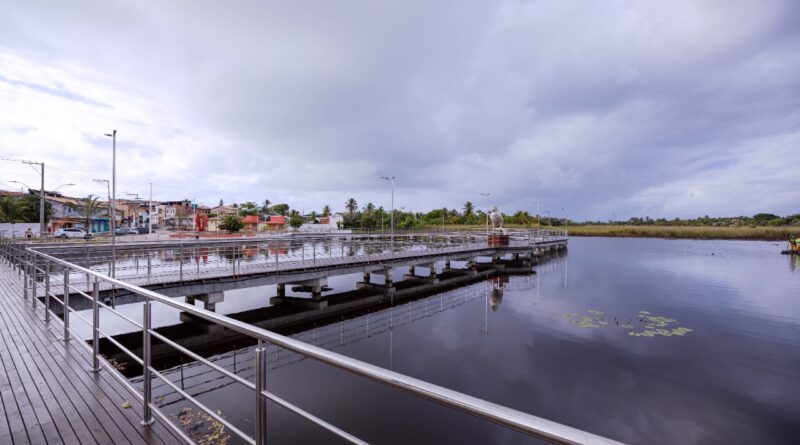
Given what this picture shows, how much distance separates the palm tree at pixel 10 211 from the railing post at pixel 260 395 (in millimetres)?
60330

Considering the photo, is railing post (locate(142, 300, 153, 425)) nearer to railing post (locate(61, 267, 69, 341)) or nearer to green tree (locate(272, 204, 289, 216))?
railing post (locate(61, 267, 69, 341))

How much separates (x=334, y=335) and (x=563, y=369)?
721 cm

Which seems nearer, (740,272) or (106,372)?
(106,372)

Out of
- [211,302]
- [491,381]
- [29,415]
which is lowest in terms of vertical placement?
[491,381]

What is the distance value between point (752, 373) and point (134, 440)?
46.5 ft

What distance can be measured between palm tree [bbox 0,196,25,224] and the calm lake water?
45750 millimetres

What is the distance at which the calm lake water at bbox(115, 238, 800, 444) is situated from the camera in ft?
24.8

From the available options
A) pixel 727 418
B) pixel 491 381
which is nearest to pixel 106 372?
pixel 491 381

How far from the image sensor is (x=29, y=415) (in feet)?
10.4

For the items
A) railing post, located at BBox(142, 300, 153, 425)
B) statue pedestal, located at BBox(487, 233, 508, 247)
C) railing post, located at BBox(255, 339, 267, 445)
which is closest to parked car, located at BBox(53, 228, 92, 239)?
statue pedestal, located at BBox(487, 233, 508, 247)

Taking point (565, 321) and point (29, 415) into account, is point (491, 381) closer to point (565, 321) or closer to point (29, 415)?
point (565, 321)

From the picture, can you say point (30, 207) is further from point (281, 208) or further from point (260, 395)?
point (281, 208)

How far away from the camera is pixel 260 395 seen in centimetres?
189

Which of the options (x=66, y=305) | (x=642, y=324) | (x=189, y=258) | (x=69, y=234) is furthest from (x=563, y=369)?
(x=69, y=234)
